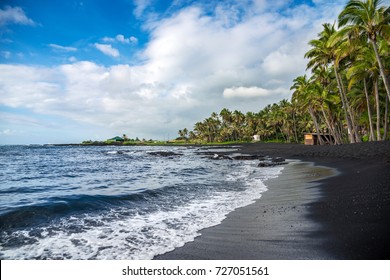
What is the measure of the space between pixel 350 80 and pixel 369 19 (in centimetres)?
870

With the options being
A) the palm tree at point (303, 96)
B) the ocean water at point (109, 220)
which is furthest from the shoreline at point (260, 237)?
the palm tree at point (303, 96)

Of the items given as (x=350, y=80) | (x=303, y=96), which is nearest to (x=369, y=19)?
(x=350, y=80)

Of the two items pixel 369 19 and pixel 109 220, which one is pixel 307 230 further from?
pixel 369 19

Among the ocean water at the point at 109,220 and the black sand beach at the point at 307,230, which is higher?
the black sand beach at the point at 307,230

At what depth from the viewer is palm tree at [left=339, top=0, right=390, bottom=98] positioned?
57.7ft

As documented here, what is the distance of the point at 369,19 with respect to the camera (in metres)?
17.9

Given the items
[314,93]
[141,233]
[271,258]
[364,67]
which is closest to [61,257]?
[141,233]

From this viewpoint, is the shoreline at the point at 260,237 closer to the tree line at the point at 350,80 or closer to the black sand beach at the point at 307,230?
the black sand beach at the point at 307,230

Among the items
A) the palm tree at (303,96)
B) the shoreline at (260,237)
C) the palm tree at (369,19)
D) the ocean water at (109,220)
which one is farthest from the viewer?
the palm tree at (303,96)

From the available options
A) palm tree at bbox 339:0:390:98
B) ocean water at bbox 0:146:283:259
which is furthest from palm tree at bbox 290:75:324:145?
ocean water at bbox 0:146:283:259

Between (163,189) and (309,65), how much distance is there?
27927mm

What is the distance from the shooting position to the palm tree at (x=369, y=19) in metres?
17.6

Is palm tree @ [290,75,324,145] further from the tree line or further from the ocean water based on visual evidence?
the ocean water

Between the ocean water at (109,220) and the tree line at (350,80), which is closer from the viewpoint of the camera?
the ocean water at (109,220)
